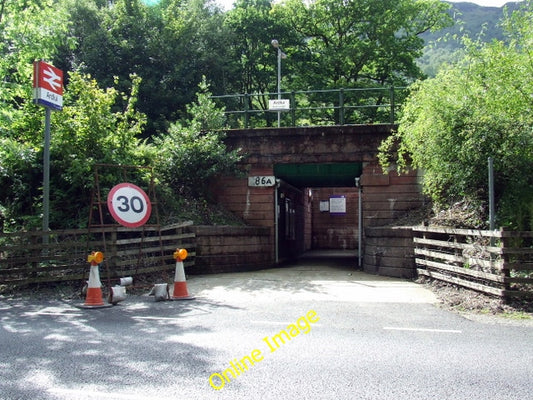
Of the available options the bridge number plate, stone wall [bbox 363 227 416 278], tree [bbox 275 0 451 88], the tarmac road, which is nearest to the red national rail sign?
the tarmac road

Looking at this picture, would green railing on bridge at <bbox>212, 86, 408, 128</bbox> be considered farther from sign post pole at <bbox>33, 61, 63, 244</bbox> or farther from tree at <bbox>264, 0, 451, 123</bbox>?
sign post pole at <bbox>33, 61, 63, 244</bbox>

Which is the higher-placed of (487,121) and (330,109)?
(330,109)

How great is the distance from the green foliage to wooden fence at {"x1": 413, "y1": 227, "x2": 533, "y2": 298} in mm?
5973

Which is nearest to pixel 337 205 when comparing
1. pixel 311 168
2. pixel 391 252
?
pixel 311 168

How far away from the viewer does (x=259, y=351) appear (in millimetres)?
5160

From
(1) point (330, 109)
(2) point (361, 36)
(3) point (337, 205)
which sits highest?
(2) point (361, 36)

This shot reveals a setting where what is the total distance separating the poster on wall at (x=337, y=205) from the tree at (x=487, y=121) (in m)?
17.6

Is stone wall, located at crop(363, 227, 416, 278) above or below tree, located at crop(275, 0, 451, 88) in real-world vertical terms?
below

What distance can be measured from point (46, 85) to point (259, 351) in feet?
24.1

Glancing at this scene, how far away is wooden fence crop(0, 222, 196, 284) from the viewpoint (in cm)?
912

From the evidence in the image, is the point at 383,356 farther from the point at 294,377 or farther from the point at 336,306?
the point at 336,306

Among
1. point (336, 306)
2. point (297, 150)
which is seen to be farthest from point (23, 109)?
point (336, 306)

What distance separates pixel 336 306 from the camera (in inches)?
311

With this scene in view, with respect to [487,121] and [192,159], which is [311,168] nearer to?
[192,159]
